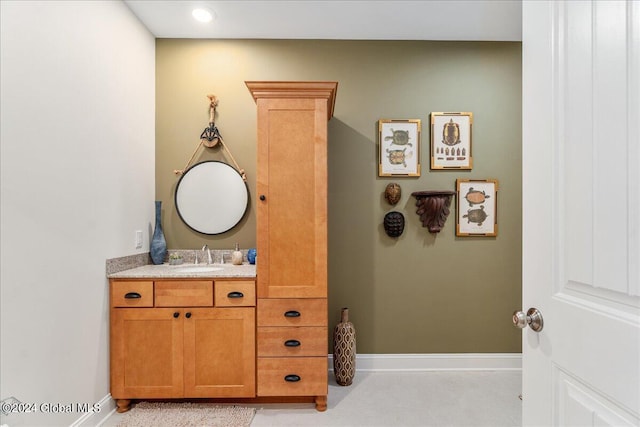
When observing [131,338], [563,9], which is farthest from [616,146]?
[131,338]

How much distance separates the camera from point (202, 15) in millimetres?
2463

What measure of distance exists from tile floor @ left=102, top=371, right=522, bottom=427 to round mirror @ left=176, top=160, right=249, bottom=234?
4.59 feet

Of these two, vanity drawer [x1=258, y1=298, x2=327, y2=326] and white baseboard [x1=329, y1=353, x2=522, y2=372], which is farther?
white baseboard [x1=329, y1=353, x2=522, y2=372]

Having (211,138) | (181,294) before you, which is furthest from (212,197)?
(181,294)

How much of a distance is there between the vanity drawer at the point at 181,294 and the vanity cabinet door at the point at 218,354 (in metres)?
0.05

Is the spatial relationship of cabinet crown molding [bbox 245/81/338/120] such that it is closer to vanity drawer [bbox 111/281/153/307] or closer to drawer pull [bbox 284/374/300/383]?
vanity drawer [bbox 111/281/153/307]

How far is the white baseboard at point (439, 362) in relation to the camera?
9.05 ft

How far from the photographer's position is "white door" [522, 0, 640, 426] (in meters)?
0.65

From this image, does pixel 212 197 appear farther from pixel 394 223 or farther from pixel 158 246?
pixel 394 223

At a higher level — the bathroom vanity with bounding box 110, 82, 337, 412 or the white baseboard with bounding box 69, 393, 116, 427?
the bathroom vanity with bounding box 110, 82, 337, 412

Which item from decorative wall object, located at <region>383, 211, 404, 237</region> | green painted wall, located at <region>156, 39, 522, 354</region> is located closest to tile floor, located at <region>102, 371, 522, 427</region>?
green painted wall, located at <region>156, 39, 522, 354</region>

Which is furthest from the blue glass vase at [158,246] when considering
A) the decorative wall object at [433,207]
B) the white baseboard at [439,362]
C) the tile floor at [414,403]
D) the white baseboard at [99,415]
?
the decorative wall object at [433,207]

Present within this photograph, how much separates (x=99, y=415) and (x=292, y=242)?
1.56 meters

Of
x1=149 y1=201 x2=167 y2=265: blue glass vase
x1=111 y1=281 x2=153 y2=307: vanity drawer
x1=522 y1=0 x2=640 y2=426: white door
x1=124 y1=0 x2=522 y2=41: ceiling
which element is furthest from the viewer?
x1=149 y1=201 x2=167 y2=265: blue glass vase
